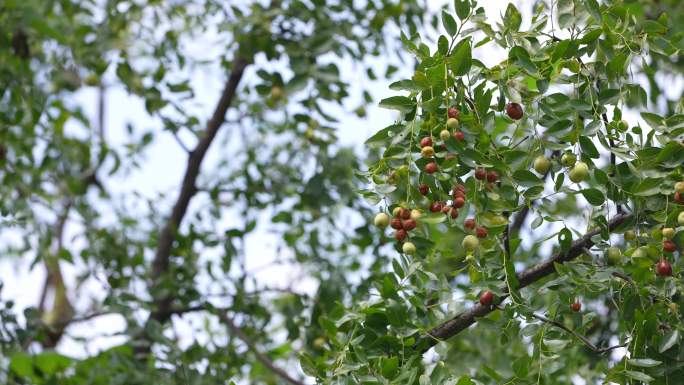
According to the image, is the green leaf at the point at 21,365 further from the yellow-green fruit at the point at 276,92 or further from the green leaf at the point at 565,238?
the green leaf at the point at 565,238

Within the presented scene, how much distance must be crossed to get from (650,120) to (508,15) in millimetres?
227

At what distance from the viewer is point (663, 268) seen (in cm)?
116

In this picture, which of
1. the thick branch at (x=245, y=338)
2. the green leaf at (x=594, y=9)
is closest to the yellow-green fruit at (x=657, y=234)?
the green leaf at (x=594, y=9)

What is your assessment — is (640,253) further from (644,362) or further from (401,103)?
(401,103)

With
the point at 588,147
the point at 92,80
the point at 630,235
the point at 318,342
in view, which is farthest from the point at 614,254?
the point at 92,80

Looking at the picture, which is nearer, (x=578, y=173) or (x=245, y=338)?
(x=578, y=173)

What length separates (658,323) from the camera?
119 cm

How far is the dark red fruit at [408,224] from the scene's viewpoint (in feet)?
4.04

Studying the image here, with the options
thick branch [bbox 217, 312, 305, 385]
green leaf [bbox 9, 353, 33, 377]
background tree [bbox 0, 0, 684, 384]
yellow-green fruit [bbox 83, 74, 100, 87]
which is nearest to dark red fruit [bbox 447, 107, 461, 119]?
background tree [bbox 0, 0, 684, 384]

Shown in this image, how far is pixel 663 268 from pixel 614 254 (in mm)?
78

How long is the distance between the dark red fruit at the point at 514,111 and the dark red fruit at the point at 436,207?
0.14m

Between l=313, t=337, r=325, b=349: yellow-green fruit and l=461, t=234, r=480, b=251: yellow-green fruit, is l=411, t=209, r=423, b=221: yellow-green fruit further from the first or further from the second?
l=313, t=337, r=325, b=349: yellow-green fruit

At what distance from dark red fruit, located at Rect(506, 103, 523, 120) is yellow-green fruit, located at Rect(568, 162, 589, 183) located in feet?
0.33

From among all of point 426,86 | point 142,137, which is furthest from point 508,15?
point 142,137
